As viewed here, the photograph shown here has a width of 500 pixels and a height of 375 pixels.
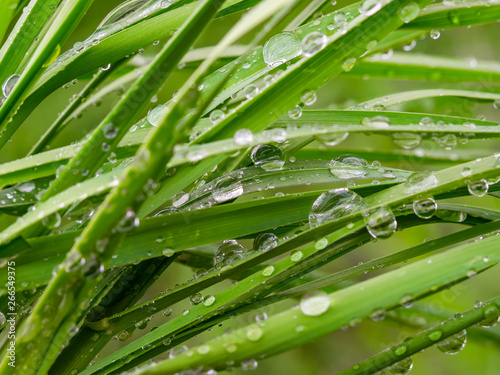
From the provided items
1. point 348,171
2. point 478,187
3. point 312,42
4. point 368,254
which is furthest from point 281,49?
point 368,254

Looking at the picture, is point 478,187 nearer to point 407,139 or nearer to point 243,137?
point 407,139

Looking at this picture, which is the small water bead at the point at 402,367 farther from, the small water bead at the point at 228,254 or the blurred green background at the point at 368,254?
the blurred green background at the point at 368,254

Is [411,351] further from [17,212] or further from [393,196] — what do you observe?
[17,212]

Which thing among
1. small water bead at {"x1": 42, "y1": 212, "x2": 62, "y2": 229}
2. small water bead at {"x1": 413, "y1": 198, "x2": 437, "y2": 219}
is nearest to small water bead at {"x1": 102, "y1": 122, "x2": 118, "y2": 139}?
small water bead at {"x1": 42, "y1": 212, "x2": 62, "y2": 229}

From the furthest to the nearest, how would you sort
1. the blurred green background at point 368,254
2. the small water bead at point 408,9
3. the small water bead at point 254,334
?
the blurred green background at point 368,254 < the small water bead at point 408,9 < the small water bead at point 254,334

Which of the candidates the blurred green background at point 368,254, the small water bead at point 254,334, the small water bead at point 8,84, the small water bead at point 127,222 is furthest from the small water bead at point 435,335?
the blurred green background at point 368,254
